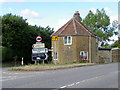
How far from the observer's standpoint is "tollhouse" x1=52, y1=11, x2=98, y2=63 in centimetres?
4416

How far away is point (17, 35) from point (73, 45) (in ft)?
37.5

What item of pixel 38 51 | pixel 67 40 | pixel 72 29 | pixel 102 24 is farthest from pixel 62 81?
pixel 102 24

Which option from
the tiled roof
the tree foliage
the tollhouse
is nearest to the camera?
the tollhouse

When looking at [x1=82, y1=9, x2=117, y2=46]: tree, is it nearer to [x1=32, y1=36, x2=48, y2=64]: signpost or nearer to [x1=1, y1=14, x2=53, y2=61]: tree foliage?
[x1=1, y1=14, x2=53, y2=61]: tree foliage

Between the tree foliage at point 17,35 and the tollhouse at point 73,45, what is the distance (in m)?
7.74

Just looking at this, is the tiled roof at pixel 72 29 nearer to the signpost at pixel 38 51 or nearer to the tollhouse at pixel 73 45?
the tollhouse at pixel 73 45

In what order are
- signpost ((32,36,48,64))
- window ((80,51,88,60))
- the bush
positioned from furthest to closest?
the bush < window ((80,51,88,60)) < signpost ((32,36,48,64))

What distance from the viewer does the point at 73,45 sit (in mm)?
44406

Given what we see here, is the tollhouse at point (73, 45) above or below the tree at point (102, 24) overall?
below

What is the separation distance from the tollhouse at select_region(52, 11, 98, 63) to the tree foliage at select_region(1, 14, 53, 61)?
7.74 meters

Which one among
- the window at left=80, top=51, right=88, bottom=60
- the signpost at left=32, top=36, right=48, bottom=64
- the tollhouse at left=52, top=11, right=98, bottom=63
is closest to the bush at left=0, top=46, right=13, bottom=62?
the tollhouse at left=52, top=11, right=98, bottom=63

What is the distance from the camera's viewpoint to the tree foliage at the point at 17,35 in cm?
4666

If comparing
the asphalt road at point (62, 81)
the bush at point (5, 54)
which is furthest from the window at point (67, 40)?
the asphalt road at point (62, 81)

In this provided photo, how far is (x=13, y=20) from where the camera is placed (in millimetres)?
48406
